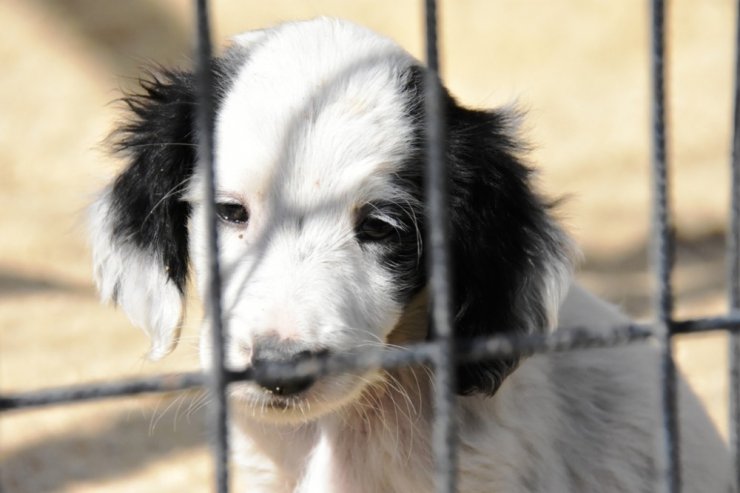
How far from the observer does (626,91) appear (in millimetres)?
5352

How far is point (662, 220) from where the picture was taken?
A: 158 centimetres

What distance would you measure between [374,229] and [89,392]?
38.3 inches

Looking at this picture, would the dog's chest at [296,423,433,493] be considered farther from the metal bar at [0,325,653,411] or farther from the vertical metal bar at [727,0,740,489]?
the metal bar at [0,325,653,411]

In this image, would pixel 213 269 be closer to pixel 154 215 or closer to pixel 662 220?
pixel 662 220

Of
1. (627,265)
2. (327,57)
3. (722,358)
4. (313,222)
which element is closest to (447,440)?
(313,222)

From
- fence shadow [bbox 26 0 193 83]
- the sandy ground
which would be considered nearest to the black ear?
the sandy ground

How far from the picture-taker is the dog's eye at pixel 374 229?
7.45 ft

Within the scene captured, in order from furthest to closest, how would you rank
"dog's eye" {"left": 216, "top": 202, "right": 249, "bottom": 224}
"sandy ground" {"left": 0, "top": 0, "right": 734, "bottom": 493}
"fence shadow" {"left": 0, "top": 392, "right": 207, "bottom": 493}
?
"sandy ground" {"left": 0, "top": 0, "right": 734, "bottom": 493}
"fence shadow" {"left": 0, "top": 392, "right": 207, "bottom": 493}
"dog's eye" {"left": 216, "top": 202, "right": 249, "bottom": 224}

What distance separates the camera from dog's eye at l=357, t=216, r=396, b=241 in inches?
89.4

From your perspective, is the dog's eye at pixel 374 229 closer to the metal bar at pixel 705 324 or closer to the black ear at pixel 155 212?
the black ear at pixel 155 212

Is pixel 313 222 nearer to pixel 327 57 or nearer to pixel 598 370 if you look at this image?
pixel 327 57

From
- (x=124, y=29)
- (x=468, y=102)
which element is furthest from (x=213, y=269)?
(x=124, y=29)

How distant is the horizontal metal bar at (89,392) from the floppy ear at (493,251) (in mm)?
999

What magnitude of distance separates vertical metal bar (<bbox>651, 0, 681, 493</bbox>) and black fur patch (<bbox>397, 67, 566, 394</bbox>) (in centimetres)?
70
